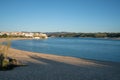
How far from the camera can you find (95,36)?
7416 inches

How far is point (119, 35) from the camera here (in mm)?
155000

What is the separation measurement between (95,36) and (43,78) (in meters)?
182

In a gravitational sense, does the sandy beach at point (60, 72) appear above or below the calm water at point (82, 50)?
above

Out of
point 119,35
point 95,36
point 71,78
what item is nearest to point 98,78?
point 71,78

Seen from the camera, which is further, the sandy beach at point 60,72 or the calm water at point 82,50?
the calm water at point 82,50

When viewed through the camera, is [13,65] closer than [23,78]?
No

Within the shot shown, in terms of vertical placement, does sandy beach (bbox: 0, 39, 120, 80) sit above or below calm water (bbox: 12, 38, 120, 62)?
above

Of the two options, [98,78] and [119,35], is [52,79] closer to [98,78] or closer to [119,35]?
[98,78]

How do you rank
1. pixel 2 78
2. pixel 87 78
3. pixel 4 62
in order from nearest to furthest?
pixel 2 78, pixel 87 78, pixel 4 62

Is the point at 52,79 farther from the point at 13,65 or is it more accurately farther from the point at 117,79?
the point at 13,65

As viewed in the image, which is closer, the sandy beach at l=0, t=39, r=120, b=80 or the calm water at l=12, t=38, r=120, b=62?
the sandy beach at l=0, t=39, r=120, b=80

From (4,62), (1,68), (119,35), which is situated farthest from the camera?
(119,35)

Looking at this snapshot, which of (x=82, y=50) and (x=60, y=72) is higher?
(x=60, y=72)

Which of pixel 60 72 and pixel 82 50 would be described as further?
pixel 82 50
